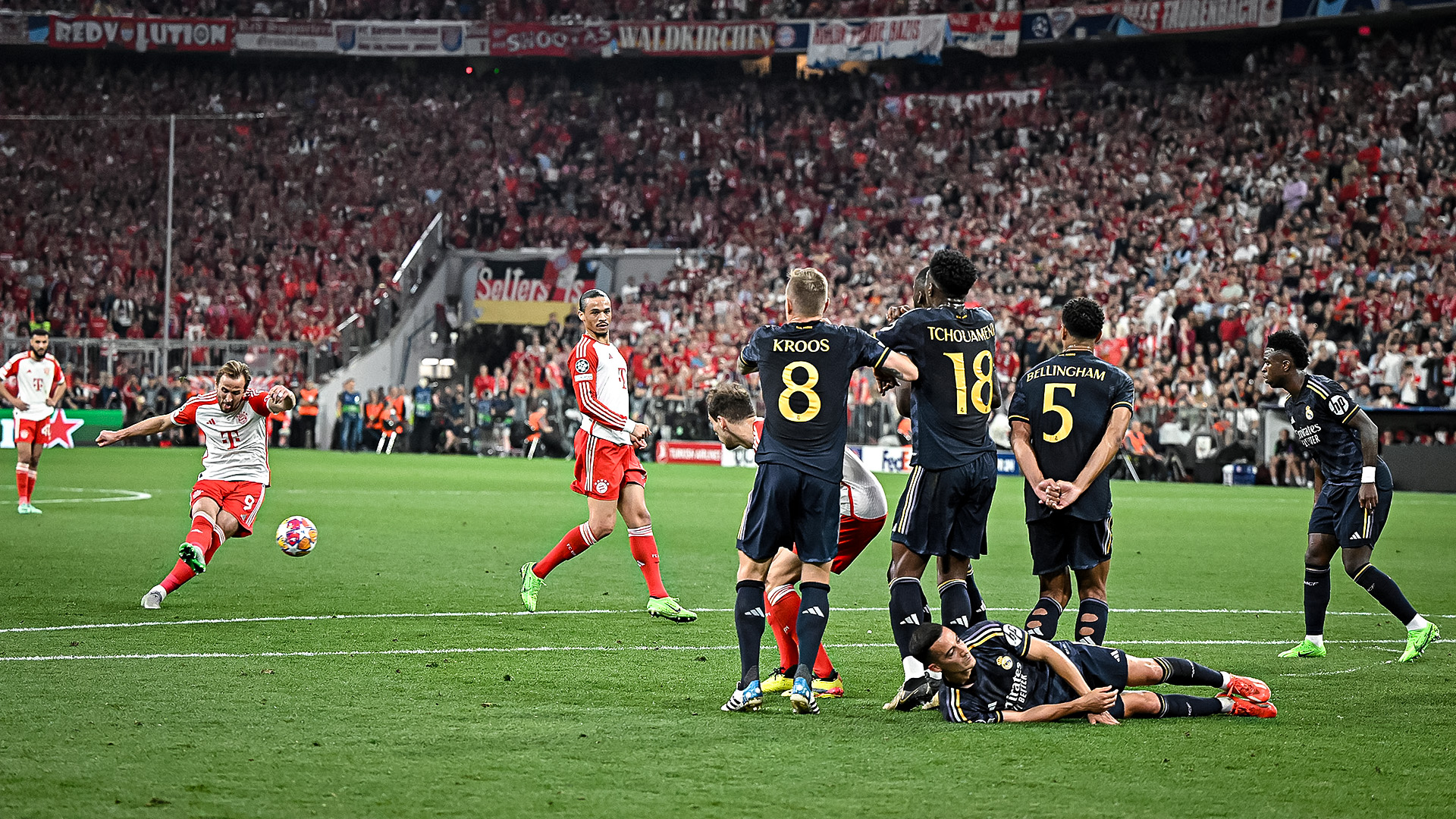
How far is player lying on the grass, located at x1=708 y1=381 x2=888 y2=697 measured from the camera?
7.27 metres

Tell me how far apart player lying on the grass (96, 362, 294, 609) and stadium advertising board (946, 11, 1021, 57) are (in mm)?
32853

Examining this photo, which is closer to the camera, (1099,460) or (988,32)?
(1099,460)

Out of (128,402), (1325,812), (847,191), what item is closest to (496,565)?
(1325,812)

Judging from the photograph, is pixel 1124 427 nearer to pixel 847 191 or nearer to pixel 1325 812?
pixel 1325 812

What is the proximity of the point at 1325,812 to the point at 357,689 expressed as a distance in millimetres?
4357

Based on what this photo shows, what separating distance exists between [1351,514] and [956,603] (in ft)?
10.5

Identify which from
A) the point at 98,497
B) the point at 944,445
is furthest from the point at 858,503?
the point at 98,497

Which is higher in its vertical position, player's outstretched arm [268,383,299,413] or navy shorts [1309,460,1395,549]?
player's outstretched arm [268,383,299,413]

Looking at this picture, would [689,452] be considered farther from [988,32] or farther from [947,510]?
[947,510]

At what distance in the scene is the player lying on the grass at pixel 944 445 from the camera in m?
6.95

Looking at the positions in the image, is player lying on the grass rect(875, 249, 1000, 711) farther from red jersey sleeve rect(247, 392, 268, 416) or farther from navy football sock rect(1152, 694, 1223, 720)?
red jersey sleeve rect(247, 392, 268, 416)

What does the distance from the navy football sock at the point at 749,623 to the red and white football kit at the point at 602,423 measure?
10.9 feet

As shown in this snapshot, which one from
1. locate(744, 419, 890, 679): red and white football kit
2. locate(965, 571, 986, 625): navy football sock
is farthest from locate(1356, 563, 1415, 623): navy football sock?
locate(744, 419, 890, 679): red and white football kit

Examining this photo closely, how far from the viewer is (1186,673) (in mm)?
6551
